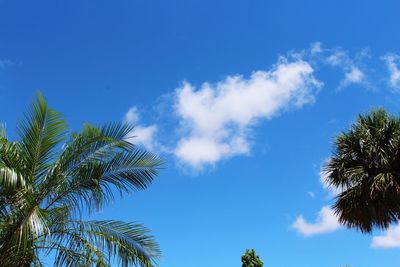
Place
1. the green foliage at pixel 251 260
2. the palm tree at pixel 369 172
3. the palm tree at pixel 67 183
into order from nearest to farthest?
1. the palm tree at pixel 67 183
2. the palm tree at pixel 369 172
3. the green foliage at pixel 251 260

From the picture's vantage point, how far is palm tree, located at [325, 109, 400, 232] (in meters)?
14.7

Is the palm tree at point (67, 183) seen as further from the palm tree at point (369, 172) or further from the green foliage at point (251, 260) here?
the green foliage at point (251, 260)

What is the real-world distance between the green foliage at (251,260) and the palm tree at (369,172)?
11176 millimetres

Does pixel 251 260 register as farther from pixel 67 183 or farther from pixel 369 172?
pixel 67 183

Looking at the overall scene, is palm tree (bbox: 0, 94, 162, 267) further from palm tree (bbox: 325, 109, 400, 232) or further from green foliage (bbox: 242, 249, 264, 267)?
green foliage (bbox: 242, 249, 264, 267)

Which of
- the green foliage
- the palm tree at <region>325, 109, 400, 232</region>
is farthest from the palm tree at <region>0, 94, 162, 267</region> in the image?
the green foliage

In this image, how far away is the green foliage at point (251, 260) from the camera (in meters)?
26.1

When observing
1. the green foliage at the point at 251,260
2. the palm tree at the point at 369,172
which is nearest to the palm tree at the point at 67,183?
the palm tree at the point at 369,172

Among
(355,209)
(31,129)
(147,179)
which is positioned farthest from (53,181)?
(355,209)

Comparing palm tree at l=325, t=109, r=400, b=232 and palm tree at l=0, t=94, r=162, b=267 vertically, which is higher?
palm tree at l=325, t=109, r=400, b=232

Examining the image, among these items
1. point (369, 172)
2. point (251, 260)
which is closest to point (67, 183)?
point (369, 172)

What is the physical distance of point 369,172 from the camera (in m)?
15.4

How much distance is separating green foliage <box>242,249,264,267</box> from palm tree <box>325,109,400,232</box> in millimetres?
11176

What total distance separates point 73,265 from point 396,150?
1020 cm
